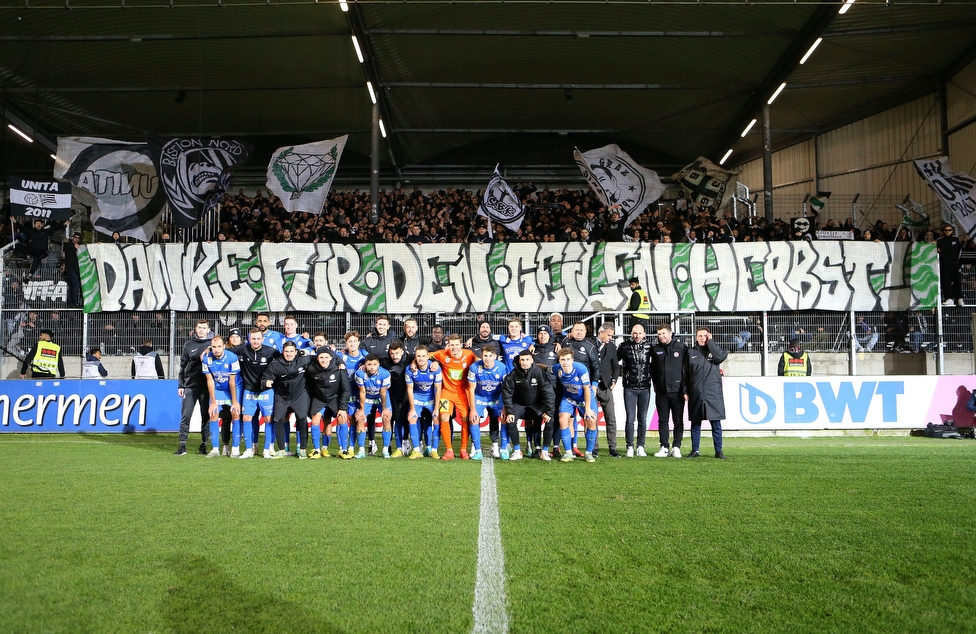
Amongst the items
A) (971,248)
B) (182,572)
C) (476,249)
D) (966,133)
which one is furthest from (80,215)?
(966,133)

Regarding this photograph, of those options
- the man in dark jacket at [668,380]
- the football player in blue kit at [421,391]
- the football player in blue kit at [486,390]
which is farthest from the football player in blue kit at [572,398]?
the football player in blue kit at [421,391]

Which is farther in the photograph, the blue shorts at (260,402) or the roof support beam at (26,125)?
the roof support beam at (26,125)

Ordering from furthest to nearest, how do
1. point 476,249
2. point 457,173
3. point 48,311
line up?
point 457,173 → point 476,249 → point 48,311

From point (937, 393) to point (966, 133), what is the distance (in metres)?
13.7

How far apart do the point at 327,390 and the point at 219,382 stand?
6.06 feet

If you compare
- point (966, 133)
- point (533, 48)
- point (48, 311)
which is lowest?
point (48, 311)

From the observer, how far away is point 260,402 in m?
12.8

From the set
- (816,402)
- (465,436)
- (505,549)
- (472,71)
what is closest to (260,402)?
(465,436)

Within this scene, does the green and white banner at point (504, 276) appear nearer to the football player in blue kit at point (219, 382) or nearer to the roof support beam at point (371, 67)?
the roof support beam at point (371, 67)

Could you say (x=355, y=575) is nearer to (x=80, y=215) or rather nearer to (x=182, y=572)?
(x=182, y=572)

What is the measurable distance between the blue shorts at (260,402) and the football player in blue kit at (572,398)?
4534 millimetres

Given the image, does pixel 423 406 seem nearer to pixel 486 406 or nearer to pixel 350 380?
pixel 486 406

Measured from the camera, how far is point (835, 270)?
2128cm

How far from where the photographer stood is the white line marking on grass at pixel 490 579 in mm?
4090
